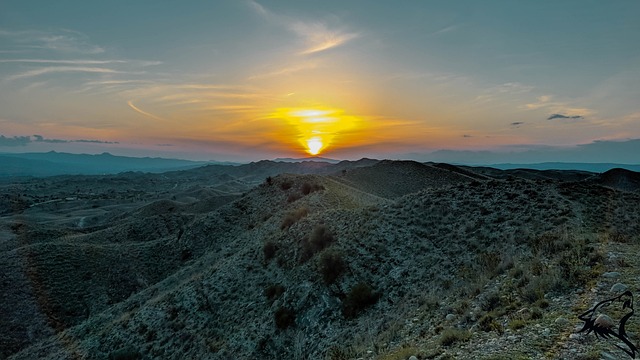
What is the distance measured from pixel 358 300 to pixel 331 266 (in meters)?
3.99

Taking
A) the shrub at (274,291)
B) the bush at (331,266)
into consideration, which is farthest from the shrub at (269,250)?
the bush at (331,266)

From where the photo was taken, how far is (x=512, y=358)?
861 cm

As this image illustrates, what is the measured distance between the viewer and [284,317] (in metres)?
20.4

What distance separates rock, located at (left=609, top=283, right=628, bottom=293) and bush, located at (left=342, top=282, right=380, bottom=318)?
406 inches

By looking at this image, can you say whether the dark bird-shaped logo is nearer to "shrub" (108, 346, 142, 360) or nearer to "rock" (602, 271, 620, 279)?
"rock" (602, 271, 620, 279)

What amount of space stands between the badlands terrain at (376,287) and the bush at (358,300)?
74mm

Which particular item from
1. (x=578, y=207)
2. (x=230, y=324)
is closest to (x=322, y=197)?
(x=230, y=324)

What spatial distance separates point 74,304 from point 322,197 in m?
30.1

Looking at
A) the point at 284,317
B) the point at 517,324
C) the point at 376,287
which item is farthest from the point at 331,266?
the point at 517,324

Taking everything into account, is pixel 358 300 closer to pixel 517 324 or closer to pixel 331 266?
pixel 331 266

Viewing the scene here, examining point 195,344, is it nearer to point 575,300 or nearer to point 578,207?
point 575,300

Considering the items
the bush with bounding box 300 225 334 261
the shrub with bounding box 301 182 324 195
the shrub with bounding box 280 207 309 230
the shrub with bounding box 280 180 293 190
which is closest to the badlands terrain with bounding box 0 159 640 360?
the bush with bounding box 300 225 334 261

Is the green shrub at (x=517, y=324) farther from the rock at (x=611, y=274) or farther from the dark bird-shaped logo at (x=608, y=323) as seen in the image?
the rock at (x=611, y=274)

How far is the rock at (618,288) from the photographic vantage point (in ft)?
37.0
